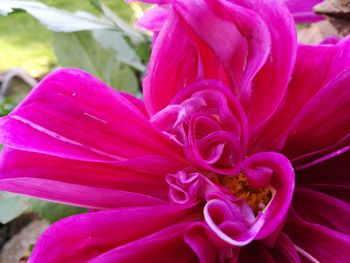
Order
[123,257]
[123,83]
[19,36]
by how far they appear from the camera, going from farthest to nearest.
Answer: [19,36], [123,83], [123,257]

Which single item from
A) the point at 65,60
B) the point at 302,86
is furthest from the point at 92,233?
the point at 65,60

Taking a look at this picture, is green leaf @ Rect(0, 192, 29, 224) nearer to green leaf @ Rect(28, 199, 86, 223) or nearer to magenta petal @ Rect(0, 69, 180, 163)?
green leaf @ Rect(28, 199, 86, 223)

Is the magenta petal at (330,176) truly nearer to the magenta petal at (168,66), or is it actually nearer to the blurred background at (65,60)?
the magenta petal at (168,66)

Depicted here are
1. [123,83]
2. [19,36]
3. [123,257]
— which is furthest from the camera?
[19,36]

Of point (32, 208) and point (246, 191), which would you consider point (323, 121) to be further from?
point (32, 208)

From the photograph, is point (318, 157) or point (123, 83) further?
point (123, 83)

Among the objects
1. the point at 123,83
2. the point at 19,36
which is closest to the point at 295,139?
the point at 123,83

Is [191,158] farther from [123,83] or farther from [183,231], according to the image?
[123,83]
